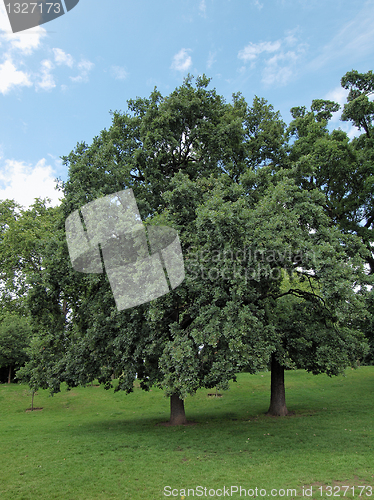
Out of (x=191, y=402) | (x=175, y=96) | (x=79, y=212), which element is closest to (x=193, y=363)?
(x=79, y=212)

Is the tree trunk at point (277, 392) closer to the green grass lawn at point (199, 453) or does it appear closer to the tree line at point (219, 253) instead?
the tree line at point (219, 253)

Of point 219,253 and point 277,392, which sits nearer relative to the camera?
point 219,253

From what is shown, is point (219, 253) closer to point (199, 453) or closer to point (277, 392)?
point (199, 453)

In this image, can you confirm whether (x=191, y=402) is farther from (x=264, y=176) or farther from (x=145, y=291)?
(x=264, y=176)

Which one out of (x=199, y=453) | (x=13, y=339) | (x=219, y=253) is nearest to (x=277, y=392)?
(x=199, y=453)

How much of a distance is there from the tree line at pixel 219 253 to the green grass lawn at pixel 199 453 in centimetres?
201

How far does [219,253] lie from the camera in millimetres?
11016

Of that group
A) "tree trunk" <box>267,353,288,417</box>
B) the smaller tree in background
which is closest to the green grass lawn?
"tree trunk" <box>267,353,288,417</box>

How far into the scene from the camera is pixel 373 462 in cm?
943

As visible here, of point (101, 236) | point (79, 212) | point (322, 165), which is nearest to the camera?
point (101, 236)

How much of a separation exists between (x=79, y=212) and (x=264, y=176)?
25.6 feet

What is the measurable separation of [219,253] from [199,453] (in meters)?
6.50

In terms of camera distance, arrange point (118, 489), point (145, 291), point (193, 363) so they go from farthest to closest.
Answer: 1. point (145, 291)
2. point (193, 363)
3. point (118, 489)

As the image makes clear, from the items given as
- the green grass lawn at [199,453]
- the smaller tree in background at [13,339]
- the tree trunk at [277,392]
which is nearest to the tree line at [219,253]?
the tree trunk at [277,392]
